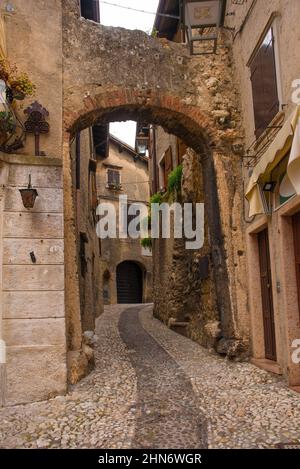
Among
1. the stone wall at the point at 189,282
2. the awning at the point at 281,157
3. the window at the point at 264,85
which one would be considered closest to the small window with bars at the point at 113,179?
the stone wall at the point at 189,282

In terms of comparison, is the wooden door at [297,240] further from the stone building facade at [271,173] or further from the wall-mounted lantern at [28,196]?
the wall-mounted lantern at [28,196]

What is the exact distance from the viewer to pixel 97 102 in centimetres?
675

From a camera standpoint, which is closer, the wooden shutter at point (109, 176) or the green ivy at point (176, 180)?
the green ivy at point (176, 180)

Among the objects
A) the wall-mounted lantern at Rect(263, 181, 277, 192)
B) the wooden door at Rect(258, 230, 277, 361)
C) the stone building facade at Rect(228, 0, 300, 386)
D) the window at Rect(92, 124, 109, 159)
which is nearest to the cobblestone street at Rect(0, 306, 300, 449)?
the wooden door at Rect(258, 230, 277, 361)

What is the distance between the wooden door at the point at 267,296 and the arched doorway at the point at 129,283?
652 inches

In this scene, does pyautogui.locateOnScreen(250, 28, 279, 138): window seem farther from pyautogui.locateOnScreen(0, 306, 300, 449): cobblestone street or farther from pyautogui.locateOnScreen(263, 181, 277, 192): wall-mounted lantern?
pyautogui.locateOnScreen(0, 306, 300, 449): cobblestone street

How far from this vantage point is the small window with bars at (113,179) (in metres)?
23.0

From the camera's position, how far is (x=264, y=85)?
20.1 feet

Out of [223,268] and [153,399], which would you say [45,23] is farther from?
[153,399]

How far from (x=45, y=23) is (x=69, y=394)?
5.29 meters

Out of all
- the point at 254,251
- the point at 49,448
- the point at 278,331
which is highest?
the point at 254,251

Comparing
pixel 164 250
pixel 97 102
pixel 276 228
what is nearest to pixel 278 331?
pixel 276 228

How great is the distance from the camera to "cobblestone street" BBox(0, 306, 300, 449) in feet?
11.9

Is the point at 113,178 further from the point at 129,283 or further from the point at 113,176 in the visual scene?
the point at 129,283
